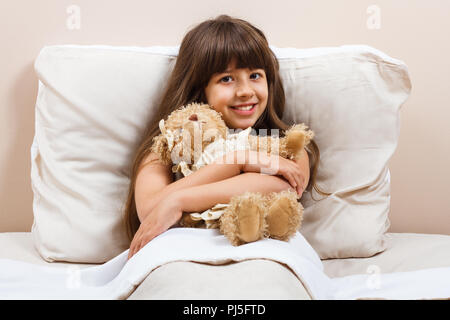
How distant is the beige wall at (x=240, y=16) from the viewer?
4.43 ft

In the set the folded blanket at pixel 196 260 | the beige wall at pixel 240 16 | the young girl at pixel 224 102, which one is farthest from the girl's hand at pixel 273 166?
the beige wall at pixel 240 16

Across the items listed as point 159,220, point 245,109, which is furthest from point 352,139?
point 159,220

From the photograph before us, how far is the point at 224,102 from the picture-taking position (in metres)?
1.15

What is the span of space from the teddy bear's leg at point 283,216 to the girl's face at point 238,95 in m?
0.28

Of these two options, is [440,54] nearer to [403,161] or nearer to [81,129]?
[403,161]

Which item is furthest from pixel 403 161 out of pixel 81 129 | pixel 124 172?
pixel 81 129

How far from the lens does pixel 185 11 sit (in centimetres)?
136

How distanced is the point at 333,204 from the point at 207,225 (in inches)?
14.3

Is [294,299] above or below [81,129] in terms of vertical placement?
below

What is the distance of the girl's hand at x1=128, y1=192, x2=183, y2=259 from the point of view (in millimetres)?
977

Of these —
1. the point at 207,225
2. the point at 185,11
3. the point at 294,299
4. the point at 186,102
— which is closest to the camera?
the point at 294,299

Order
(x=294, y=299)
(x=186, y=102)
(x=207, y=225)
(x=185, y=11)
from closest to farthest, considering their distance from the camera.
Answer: (x=294, y=299), (x=207, y=225), (x=186, y=102), (x=185, y=11)
